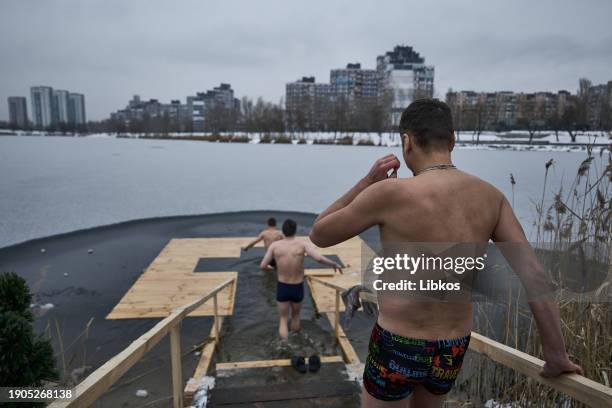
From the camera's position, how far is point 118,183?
15.5 metres

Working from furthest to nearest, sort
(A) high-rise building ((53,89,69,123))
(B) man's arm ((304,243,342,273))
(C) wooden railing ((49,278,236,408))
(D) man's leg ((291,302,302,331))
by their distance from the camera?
(A) high-rise building ((53,89,69,123)) → (D) man's leg ((291,302,302,331)) → (B) man's arm ((304,243,342,273)) → (C) wooden railing ((49,278,236,408))

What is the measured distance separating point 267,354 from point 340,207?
10.2 feet

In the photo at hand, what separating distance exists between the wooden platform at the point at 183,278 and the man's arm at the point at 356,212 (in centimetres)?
408

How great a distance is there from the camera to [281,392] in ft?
9.16

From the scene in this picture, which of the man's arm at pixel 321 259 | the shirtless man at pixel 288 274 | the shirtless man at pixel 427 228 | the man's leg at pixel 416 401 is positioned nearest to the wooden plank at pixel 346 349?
the shirtless man at pixel 288 274

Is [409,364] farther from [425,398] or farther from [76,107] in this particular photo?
[76,107]

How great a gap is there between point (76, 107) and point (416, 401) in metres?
203

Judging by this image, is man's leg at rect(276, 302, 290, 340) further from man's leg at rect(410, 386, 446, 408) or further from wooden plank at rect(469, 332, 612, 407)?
man's leg at rect(410, 386, 446, 408)

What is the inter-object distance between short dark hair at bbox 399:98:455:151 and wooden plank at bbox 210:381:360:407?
7.03 ft

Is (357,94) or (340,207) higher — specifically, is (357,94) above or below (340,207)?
above

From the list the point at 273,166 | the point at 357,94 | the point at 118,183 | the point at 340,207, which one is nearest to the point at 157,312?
the point at 340,207

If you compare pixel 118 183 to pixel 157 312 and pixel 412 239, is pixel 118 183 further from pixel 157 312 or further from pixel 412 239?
pixel 412 239

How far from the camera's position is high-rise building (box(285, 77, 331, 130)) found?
221 ft

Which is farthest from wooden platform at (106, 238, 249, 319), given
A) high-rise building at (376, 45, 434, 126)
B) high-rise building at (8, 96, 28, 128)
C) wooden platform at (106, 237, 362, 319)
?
high-rise building at (8, 96, 28, 128)
